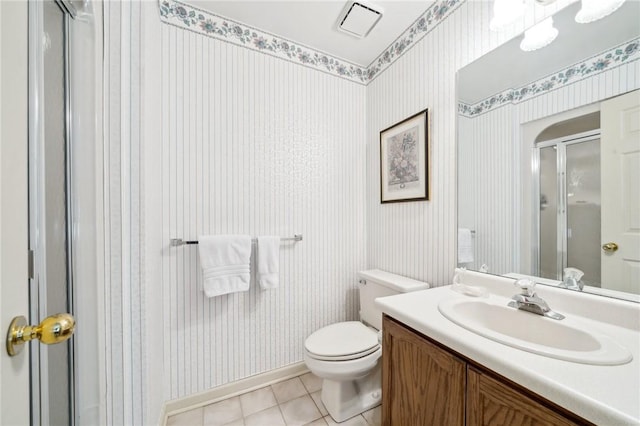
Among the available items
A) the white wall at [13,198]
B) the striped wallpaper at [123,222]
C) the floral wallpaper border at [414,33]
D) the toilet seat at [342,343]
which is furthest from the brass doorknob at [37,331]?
the floral wallpaper border at [414,33]

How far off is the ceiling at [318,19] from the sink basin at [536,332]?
5.39 feet

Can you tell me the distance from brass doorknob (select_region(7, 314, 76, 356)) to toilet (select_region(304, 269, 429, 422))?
111 centimetres

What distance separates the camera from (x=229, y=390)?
1.53 m

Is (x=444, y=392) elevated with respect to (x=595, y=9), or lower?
lower

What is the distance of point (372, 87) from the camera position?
1.95 m

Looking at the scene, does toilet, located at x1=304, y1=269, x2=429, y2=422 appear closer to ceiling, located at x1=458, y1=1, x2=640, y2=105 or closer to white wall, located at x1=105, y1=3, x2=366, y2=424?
white wall, located at x1=105, y1=3, x2=366, y2=424

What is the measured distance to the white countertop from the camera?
1.57 ft

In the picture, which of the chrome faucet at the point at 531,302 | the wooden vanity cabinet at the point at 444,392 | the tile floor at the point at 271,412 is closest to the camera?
the wooden vanity cabinet at the point at 444,392

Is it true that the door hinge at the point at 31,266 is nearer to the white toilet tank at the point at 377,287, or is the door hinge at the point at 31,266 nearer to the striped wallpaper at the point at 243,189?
the striped wallpaper at the point at 243,189

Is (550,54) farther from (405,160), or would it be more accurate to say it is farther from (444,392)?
(444,392)

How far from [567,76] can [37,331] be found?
5.43ft

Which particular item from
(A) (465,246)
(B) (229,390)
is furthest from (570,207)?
(B) (229,390)

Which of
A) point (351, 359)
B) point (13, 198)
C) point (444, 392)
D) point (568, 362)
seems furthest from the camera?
point (351, 359)

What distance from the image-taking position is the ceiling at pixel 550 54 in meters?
0.82
